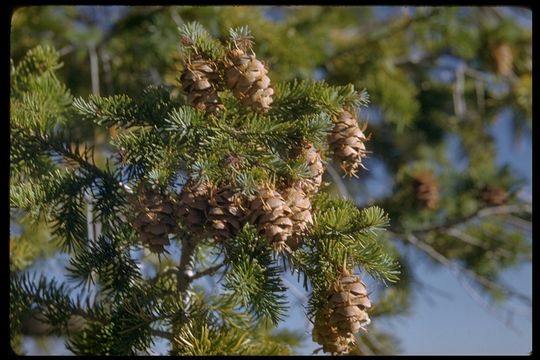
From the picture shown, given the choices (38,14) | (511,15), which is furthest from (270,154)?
(511,15)

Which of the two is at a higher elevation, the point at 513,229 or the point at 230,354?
the point at 513,229

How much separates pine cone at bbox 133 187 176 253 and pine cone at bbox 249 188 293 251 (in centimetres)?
9

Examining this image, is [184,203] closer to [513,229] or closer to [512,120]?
[513,229]

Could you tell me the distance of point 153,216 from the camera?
786 millimetres

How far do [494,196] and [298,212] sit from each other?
111cm

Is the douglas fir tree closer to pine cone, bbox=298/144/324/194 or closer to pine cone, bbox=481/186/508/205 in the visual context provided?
pine cone, bbox=298/144/324/194

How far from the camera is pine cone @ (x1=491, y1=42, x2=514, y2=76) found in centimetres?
199

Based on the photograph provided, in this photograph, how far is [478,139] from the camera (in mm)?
2129

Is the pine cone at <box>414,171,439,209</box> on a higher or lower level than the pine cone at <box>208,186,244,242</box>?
higher

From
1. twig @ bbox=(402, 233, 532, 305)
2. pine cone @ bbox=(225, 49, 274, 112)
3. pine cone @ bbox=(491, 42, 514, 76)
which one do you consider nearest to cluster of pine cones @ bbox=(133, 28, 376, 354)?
pine cone @ bbox=(225, 49, 274, 112)

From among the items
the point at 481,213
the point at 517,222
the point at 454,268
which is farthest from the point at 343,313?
the point at 517,222

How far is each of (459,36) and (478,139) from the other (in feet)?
1.30

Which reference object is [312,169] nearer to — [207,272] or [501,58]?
[207,272]

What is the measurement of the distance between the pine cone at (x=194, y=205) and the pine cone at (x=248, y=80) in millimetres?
110
